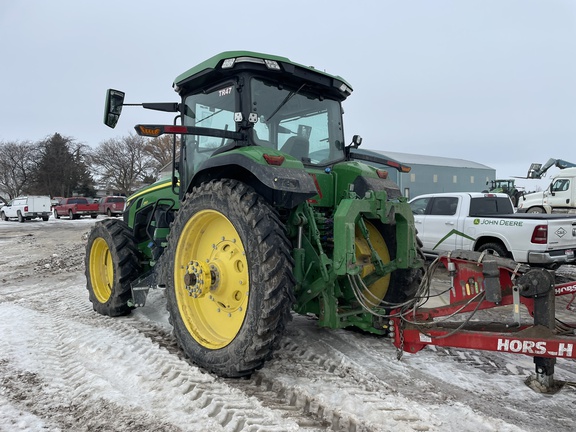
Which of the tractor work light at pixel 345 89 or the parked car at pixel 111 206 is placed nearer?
the tractor work light at pixel 345 89

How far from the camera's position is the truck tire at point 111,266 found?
16.7 ft

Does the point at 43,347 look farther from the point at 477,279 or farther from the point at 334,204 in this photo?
the point at 477,279

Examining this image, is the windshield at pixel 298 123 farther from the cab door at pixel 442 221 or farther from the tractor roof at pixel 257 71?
the cab door at pixel 442 221

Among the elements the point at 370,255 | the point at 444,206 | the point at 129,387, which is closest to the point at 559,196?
the point at 444,206

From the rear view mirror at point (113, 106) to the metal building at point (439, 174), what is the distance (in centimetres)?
2471

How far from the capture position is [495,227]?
8695 mm

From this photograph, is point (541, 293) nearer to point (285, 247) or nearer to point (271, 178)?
point (285, 247)

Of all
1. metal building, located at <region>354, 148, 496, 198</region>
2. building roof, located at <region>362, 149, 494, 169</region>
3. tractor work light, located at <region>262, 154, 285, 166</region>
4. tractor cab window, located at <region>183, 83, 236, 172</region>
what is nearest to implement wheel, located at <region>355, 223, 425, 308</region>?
tractor work light, located at <region>262, 154, 285, 166</region>

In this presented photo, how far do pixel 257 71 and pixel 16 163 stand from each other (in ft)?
201

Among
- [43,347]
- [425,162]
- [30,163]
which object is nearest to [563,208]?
[425,162]

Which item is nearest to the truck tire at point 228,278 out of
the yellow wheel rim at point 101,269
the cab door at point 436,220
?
the yellow wheel rim at point 101,269

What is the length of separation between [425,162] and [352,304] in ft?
104

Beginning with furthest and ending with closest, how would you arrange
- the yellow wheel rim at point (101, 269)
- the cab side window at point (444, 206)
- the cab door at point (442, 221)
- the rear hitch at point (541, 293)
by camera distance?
the cab side window at point (444, 206) < the cab door at point (442, 221) < the yellow wheel rim at point (101, 269) < the rear hitch at point (541, 293)

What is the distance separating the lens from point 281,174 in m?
3.21
